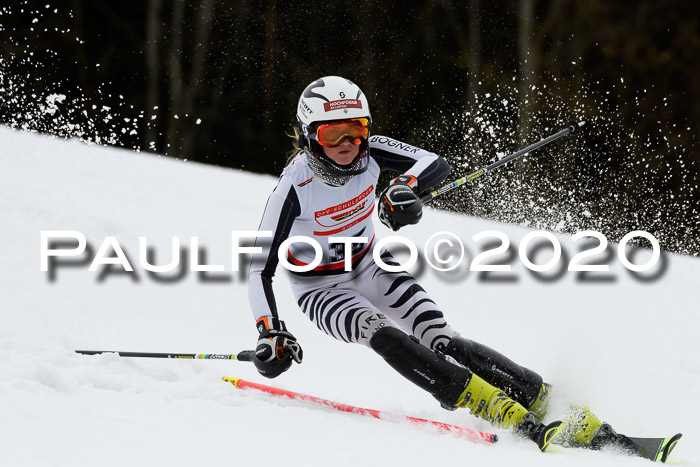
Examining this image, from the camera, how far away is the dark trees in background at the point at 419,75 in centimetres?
1623

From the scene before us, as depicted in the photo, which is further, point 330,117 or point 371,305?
point 371,305

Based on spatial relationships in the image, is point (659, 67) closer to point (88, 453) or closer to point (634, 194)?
point (634, 194)

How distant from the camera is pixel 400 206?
3.48 m

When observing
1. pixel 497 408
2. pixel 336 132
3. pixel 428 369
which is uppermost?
pixel 336 132

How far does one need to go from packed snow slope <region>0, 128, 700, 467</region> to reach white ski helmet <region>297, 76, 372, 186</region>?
3.34ft

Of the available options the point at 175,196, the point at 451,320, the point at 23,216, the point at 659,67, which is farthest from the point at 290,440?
the point at 659,67

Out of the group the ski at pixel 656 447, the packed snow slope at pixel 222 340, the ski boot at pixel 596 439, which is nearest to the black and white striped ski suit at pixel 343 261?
the packed snow slope at pixel 222 340

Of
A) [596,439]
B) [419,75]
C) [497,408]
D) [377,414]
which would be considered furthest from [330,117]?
[419,75]

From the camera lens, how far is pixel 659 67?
16.8 metres

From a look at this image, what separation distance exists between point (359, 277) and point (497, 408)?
96cm

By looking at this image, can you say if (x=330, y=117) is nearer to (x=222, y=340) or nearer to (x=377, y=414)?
(x=377, y=414)

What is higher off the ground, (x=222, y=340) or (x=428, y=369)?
(x=428, y=369)

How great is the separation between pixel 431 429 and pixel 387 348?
35 cm

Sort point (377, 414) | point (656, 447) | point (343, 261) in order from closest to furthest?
point (656, 447)
point (377, 414)
point (343, 261)
